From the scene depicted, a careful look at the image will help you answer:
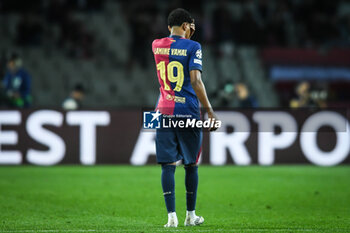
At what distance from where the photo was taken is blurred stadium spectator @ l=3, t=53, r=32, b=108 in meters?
15.2

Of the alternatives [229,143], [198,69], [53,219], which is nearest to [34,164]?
[229,143]

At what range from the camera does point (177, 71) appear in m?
6.52

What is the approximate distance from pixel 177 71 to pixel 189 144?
0.71 m

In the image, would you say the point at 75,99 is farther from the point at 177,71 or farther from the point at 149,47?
the point at 177,71

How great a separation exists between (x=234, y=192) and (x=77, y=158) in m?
4.73

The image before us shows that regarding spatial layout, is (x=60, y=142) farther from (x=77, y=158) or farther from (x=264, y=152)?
(x=264, y=152)

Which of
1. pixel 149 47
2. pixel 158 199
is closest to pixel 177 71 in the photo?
pixel 158 199

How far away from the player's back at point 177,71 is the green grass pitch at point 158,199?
116 centimetres

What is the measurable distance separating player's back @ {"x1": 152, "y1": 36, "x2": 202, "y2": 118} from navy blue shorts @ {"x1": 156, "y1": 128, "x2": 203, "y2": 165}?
0.18m

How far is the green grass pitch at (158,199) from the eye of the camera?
682 centimetres

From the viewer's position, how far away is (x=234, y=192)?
1001cm

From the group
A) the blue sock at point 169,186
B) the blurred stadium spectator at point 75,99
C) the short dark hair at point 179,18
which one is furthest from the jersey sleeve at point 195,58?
the blurred stadium spectator at point 75,99

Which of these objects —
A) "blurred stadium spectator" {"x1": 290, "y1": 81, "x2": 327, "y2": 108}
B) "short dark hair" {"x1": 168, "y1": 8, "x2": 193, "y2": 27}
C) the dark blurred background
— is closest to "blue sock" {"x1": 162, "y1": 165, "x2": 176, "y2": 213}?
"short dark hair" {"x1": 168, "y1": 8, "x2": 193, "y2": 27}

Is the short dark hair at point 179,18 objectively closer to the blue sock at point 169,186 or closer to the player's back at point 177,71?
the player's back at point 177,71
